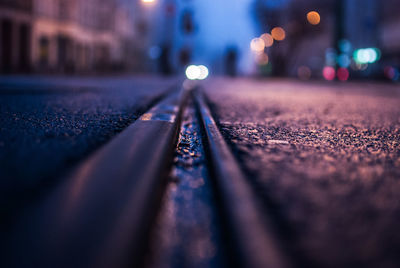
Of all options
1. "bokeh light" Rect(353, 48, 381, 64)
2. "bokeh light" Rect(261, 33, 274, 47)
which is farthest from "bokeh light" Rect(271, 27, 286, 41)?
"bokeh light" Rect(353, 48, 381, 64)

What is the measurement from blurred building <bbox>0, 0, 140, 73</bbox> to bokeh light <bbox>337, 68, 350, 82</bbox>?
11888mm

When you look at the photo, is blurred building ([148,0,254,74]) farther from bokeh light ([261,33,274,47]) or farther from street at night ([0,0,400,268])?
street at night ([0,0,400,268])

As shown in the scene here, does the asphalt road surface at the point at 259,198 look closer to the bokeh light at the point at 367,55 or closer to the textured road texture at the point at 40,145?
the textured road texture at the point at 40,145

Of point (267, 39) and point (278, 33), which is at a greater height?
point (278, 33)

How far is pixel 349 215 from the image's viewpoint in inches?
23.1

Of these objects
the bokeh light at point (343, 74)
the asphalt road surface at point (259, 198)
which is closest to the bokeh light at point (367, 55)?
the bokeh light at point (343, 74)

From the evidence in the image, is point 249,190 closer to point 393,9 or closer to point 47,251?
point 47,251

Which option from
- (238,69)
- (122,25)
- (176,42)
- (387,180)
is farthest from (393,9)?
(387,180)

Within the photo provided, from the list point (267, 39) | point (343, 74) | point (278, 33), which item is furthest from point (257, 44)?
point (343, 74)

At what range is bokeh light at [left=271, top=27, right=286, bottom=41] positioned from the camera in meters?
33.2

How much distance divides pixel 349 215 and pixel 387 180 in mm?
312

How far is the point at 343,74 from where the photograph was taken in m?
16.3

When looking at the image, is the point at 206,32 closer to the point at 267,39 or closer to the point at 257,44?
the point at 257,44

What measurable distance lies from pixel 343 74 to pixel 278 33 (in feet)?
60.7
